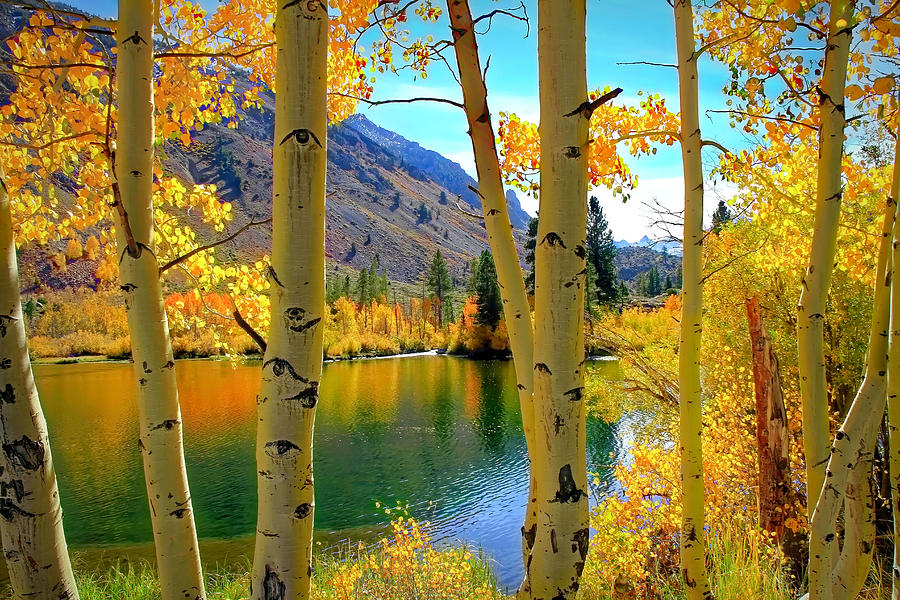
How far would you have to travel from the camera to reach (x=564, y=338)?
1214 mm

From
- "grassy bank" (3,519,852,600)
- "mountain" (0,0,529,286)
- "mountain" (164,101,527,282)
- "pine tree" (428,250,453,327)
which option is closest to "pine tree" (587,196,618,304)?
"pine tree" (428,250,453,327)

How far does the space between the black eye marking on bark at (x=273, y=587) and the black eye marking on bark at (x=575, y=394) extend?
2.48 ft

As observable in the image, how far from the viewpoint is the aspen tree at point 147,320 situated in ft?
5.53

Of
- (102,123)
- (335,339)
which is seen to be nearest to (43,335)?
(335,339)

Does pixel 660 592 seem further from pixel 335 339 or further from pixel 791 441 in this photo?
pixel 335 339

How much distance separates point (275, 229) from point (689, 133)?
206 centimetres

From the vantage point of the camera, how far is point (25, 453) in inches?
60.7

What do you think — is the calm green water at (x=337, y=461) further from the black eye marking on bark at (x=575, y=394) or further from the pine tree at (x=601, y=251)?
the pine tree at (x=601, y=251)

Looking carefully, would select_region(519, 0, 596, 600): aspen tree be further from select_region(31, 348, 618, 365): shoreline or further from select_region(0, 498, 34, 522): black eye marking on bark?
select_region(31, 348, 618, 365): shoreline

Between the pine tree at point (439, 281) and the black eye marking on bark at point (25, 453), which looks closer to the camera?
the black eye marking on bark at point (25, 453)

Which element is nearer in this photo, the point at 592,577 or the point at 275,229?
the point at 275,229

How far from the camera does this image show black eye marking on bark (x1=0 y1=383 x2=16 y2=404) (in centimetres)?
151

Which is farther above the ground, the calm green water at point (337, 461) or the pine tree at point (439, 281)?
the pine tree at point (439, 281)

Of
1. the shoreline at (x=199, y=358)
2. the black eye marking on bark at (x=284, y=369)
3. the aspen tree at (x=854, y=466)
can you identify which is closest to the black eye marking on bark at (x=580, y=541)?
the black eye marking on bark at (x=284, y=369)
